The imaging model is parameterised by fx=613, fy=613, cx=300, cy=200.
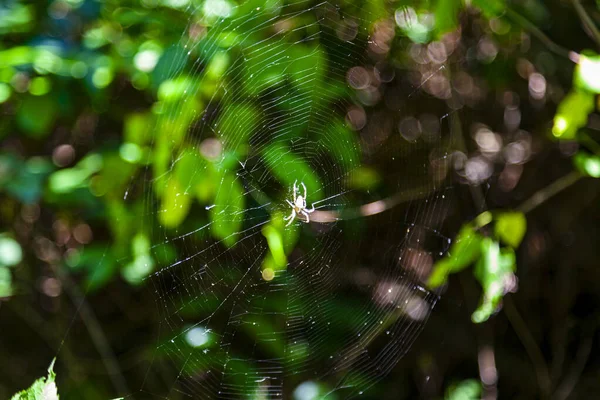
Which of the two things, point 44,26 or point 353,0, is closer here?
point 44,26

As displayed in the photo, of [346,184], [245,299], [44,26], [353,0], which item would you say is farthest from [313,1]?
[245,299]

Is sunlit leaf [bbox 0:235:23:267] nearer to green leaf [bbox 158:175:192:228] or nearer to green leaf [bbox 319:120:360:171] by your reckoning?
green leaf [bbox 158:175:192:228]

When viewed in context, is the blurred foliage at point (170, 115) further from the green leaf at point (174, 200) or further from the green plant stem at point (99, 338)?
the green plant stem at point (99, 338)

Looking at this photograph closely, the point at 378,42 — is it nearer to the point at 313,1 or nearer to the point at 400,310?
the point at 313,1

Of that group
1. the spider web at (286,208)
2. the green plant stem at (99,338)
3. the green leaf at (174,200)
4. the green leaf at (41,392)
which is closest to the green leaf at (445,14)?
the spider web at (286,208)

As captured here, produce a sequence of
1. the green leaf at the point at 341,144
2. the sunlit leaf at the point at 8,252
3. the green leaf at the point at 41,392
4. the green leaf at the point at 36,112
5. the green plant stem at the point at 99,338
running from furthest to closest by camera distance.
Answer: the green plant stem at the point at 99,338, the green leaf at the point at 341,144, the sunlit leaf at the point at 8,252, the green leaf at the point at 36,112, the green leaf at the point at 41,392

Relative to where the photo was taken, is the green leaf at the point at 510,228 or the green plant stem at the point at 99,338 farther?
the green plant stem at the point at 99,338
